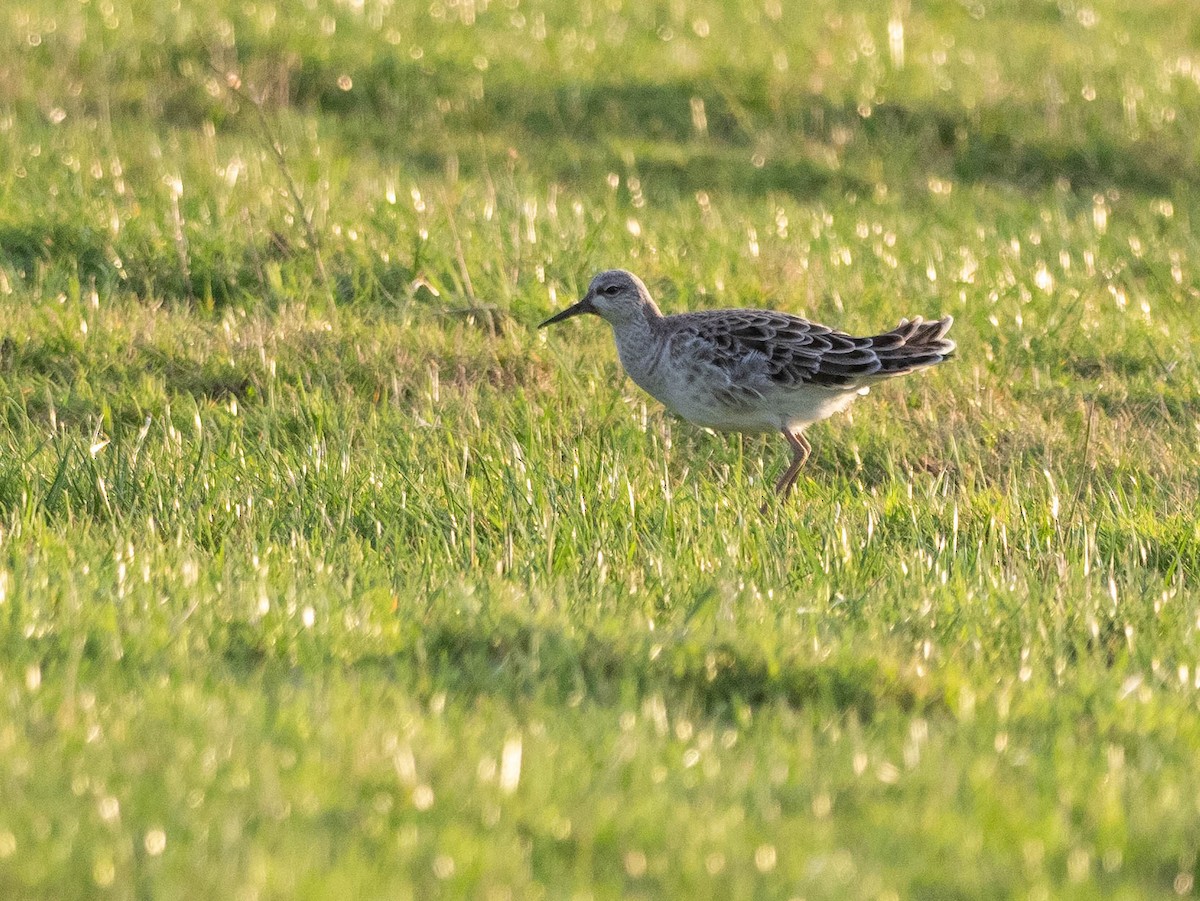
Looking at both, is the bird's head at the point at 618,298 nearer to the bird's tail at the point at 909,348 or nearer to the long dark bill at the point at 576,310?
the long dark bill at the point at 576,310

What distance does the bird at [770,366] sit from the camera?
24.3 ft

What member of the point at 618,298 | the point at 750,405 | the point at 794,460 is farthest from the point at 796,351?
the point at 618,298

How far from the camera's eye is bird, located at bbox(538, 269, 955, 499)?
24.3 feet

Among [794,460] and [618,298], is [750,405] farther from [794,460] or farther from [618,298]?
[618,298]

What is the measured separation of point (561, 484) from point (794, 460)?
1571mm

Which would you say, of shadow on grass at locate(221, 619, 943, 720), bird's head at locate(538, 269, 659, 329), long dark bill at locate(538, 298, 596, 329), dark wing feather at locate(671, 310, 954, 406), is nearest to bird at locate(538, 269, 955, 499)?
dark wing feather at locate(671, 310, 954, 406)

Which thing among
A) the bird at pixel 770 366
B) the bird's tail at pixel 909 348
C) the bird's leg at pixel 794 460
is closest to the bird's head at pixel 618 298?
the bird at pixel 770 366

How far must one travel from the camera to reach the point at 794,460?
298 inches

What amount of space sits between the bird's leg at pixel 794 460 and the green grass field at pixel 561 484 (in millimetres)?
85

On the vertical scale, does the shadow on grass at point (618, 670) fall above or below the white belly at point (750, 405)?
above

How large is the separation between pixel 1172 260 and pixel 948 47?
600 cm

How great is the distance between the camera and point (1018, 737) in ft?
13.5

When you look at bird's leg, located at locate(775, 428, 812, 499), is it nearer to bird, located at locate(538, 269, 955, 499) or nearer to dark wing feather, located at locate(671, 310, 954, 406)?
bird, located at locate(538, 269, 955, 499)

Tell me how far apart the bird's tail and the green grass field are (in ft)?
1.52
